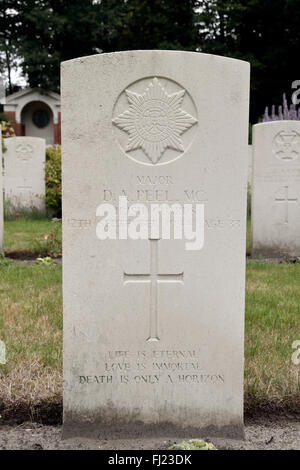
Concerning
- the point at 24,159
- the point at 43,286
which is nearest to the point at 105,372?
the point at 43,286

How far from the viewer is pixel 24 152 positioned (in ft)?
35.2

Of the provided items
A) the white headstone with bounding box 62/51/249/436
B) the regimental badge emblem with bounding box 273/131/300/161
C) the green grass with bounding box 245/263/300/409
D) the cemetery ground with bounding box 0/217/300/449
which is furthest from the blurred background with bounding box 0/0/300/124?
the white headstone with bounding box 62/51/249/436

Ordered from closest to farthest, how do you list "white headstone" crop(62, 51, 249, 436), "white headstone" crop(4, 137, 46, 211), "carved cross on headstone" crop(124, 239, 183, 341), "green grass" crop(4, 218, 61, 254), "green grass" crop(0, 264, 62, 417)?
"white headstone" crop(62, 51, 249, 436)
"carved cross on headstone" crop(124, 239, 183, 341)
"green grass" crop(0, 264, 62, 417)
"green grass" crop(4, 218, 61, 254)
"white headstone" crop(4, 137, 46, 211)

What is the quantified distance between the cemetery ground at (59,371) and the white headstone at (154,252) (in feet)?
0.50

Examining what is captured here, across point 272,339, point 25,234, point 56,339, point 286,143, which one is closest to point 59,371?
point 56,339

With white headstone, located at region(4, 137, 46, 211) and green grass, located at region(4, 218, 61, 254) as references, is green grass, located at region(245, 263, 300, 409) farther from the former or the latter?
white headstone, located at region(4, 137, 46, 211)

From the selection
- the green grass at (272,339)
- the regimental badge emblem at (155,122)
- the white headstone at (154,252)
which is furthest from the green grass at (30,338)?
the regimental badge emblem at (155,122)

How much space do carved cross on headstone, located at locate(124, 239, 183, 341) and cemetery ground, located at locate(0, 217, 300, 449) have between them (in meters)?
0.57

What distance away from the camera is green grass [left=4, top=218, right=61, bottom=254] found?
700 centimetres

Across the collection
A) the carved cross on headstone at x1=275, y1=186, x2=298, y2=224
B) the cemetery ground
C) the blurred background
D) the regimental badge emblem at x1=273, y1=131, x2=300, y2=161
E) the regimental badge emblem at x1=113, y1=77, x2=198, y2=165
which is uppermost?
the blurred background

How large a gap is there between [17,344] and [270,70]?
79.6 ft

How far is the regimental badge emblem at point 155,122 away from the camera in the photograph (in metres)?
2.18

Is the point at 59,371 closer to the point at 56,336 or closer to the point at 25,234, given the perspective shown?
the point at 56,336
